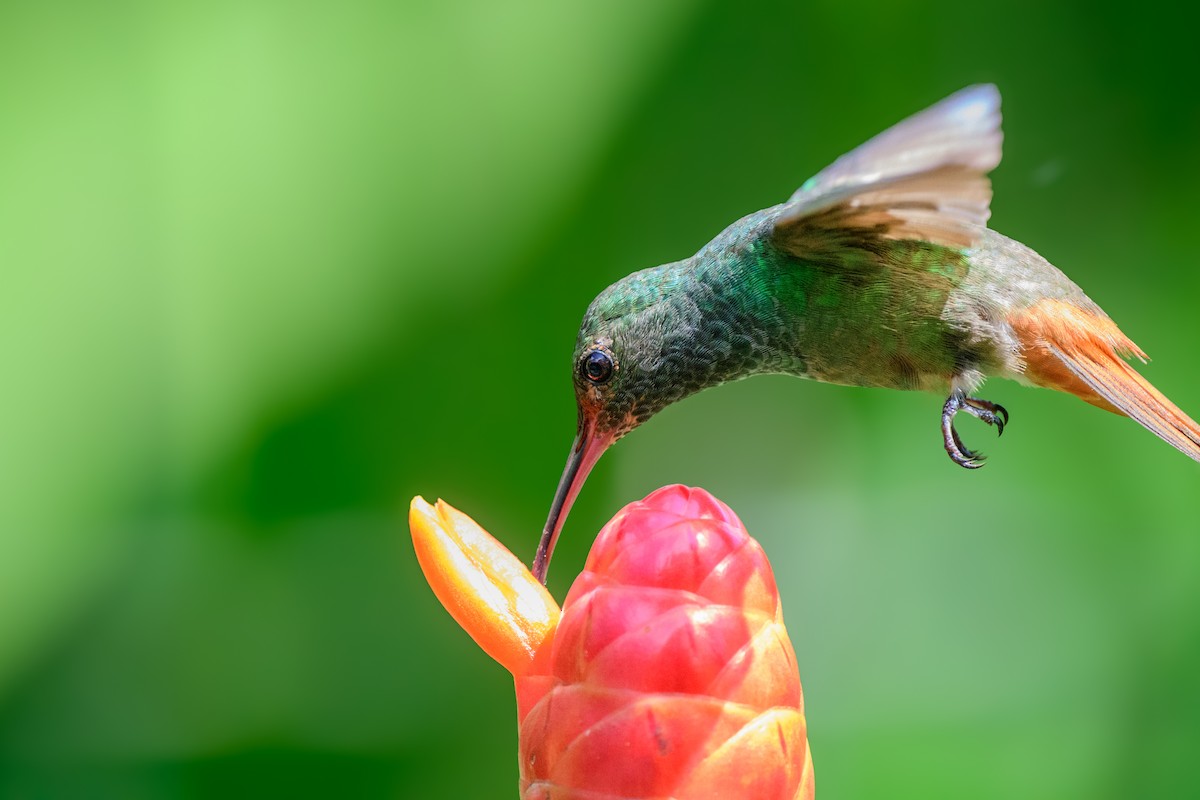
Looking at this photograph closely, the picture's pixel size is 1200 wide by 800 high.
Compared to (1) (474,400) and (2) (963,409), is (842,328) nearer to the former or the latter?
(2) (963,409)

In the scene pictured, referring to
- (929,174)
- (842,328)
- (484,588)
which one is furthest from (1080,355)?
(484,588)

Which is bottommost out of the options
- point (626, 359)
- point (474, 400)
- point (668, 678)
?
point (668, 678)

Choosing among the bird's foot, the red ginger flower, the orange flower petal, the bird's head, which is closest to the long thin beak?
the bird's head

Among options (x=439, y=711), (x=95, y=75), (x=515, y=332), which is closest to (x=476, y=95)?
(x=515, y=332)

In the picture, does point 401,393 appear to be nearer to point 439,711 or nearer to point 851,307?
point 439,711

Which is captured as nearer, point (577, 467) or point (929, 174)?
point (929, 174)

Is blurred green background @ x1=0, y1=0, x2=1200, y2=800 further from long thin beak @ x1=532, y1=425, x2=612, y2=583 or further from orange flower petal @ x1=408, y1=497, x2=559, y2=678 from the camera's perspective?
orange flower petal @ x1=408, y1=497, x2=559, y2=678

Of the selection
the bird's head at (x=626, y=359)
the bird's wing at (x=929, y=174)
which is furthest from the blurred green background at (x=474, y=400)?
the bird's wing at (x=929, y=174)

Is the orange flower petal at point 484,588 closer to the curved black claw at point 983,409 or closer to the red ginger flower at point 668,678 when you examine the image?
the red ginger flower at point 668,678
